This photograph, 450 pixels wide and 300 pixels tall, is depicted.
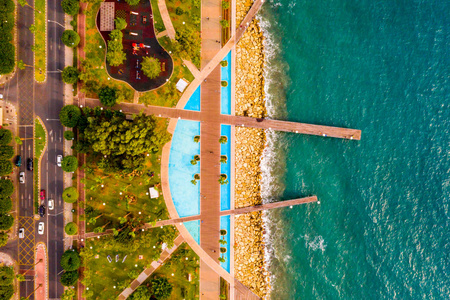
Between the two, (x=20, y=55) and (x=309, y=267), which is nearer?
(x=20, y=55)

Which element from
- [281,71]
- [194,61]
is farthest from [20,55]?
[281,71]

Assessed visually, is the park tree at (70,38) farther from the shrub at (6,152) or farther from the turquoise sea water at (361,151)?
the turquoise sea water at (361,151)

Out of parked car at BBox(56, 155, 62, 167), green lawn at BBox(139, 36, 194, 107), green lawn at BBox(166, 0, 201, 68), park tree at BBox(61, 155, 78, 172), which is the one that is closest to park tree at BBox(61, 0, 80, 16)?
green lawn at BBox(139, 36, 194, 107)

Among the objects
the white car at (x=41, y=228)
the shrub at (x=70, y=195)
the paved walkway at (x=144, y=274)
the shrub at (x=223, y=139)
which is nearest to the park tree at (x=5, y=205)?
the white car at (x=41, y=228)

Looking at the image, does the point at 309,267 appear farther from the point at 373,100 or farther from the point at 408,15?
the point at 408,15

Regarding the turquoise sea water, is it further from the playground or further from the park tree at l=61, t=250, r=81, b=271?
the park tree at l=61, t=250, r=81, b=271

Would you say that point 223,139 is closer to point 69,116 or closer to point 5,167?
point 69,116
